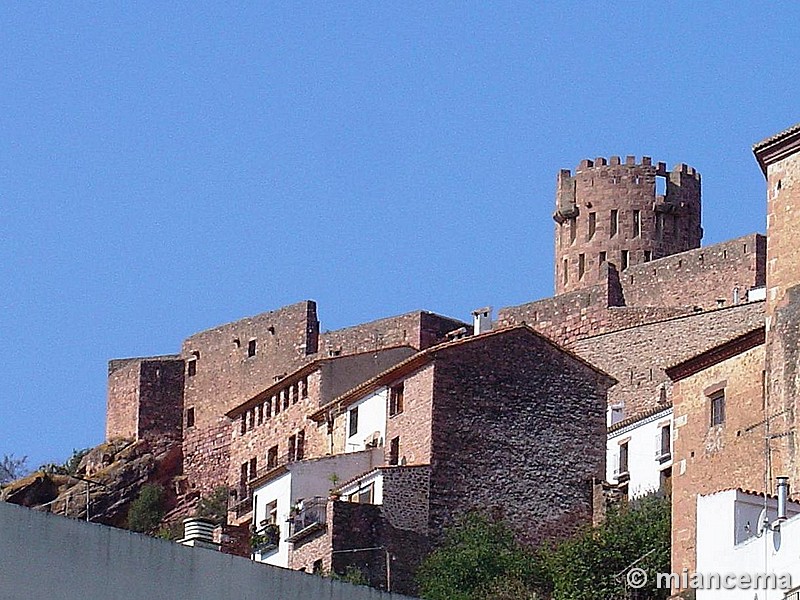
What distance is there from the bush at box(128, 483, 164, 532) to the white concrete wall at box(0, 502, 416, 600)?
4270cm

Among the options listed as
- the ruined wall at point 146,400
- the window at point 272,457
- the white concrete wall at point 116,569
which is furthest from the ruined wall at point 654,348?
the white concrete wall at point 116,569

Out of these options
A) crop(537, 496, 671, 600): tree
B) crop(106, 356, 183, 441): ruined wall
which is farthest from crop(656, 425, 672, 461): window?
crop(106, 356, 183, 441): ruined wall

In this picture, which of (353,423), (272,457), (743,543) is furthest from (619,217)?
(743,543)

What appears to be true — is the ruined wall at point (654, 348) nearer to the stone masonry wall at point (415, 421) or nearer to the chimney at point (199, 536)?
the stone masonry wall at point (415, 421)

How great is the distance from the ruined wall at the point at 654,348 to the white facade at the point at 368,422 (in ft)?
25.7

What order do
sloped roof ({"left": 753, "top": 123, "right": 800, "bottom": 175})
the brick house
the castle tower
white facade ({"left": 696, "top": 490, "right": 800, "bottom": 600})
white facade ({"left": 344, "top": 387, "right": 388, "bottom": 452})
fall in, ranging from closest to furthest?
1. white facade ({"left": 696, "top": 490, "right": 800, "bottom": 600})
2. sloped roof ({"left": 753, "top": 123, "right": 800, "bottom": 175})
3. the brick house
4. white facade ({"left": 344, "top": 387, "right": 388, "bottom": 452})
5. the castle tower

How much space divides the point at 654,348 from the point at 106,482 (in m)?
18.3

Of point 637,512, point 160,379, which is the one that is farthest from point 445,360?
point 160,379

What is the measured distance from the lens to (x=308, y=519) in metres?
50.7

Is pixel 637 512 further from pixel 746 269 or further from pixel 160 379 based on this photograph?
pixel 160 379

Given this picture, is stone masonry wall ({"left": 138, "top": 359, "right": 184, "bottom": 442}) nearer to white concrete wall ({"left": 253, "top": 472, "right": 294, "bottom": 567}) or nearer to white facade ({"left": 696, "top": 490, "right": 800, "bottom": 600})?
white concrete wall ({"left": 253, "top": 472, "right": 294, "bottom": 567})

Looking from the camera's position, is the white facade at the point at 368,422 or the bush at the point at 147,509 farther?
the bush at the point at 147,509

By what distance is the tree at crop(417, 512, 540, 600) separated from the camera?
47.8 metres

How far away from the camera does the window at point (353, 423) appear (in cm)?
5594
